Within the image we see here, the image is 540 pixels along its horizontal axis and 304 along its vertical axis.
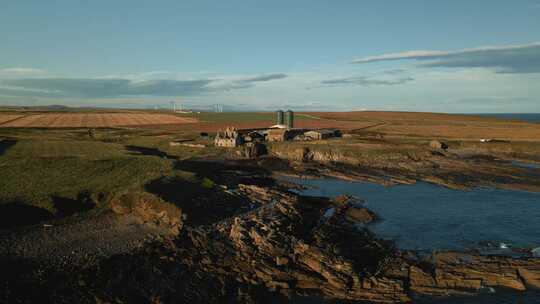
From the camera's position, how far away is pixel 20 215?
3503 cm

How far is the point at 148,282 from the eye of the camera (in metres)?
25.5

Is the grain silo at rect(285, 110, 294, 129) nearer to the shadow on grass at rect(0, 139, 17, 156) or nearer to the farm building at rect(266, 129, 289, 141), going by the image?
the farm building at rect(266, 129, 289, 141)

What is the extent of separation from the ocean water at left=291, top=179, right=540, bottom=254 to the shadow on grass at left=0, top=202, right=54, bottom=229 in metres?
30.5

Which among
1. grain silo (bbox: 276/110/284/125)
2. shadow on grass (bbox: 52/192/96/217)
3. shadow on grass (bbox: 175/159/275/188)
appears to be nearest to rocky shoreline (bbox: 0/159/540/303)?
shadow on grass (bbox: 52/192/96/217)

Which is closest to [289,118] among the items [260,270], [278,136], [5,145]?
[278,136]

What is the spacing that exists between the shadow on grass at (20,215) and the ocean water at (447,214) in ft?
100

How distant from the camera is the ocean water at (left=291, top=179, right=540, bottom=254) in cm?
3534

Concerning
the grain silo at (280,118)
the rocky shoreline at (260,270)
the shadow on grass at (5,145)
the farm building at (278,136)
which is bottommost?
the rocky shoreline at (260,270)

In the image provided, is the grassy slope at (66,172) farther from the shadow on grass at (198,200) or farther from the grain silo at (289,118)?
the grain silo at (289,118)

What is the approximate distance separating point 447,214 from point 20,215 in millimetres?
42458

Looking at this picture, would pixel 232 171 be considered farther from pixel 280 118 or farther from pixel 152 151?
pixel 280 118

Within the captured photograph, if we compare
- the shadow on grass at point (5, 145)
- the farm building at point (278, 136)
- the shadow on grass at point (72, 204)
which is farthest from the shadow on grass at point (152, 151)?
the shadow on grass at point (72, 204)

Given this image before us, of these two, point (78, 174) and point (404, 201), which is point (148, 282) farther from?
point (404, 201)

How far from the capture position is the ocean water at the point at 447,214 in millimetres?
35344
